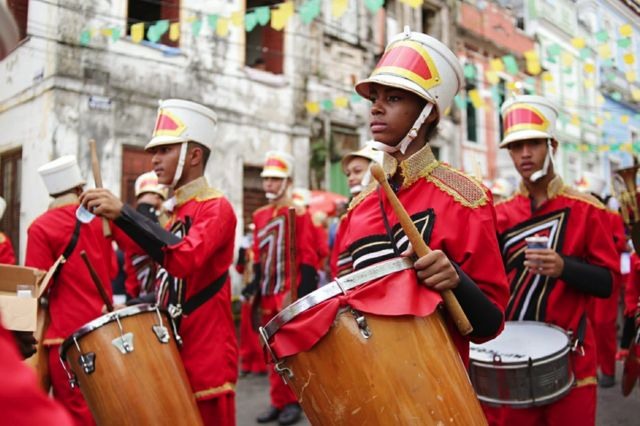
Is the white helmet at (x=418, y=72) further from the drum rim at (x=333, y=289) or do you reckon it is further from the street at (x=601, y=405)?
the street at (x=601, y=405)

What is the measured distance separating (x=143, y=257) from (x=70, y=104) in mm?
6782

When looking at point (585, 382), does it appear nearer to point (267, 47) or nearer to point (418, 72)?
point (418, 72)

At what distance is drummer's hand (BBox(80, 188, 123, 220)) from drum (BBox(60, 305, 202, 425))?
1.73 ft

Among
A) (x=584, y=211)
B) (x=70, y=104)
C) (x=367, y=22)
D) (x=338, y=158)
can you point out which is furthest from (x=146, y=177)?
(x=367, y=22)

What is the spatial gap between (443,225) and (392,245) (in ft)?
0.71

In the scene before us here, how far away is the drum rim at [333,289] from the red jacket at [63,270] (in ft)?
10.7

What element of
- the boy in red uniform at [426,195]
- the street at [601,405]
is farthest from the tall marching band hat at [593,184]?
the boy in red uniform at [426,195]

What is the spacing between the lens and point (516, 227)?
3.99 meters

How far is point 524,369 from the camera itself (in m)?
3.23

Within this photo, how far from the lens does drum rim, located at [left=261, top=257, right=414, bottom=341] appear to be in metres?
2.09

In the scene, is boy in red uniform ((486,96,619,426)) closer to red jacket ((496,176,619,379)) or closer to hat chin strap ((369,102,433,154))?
red jacket ((496,176,619,379))

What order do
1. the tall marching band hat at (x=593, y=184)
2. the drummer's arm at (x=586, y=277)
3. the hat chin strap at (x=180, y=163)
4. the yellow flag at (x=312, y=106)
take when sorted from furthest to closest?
the yellow flag at (x=312, y=106) < the tall marching band hat at (x=593, y=184) < the hat chin strap at (x=180, y=163) < the drummer's arm at (x=586, y=277)

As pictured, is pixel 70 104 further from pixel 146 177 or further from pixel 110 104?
pixel 146 177

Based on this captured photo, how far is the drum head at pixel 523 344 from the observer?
3.28m
